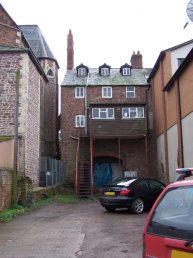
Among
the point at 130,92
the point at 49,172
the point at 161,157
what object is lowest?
the point at 49,172

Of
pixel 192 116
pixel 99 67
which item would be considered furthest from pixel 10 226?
pixel 99 67

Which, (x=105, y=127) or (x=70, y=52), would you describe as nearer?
(x=105, y=127)

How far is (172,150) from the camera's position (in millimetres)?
26766

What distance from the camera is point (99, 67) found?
3878 centimetres

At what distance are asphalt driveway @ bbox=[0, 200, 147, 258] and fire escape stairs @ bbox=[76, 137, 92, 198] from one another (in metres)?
12.4

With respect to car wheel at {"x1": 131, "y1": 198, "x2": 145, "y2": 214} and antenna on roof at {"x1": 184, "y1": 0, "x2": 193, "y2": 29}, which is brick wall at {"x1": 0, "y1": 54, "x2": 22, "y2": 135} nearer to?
car wheel at {"x1": 131, "y1": 198, "x2": 145, "y2": 214}

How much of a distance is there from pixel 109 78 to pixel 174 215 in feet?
112

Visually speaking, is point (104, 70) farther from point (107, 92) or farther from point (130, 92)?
point (130, 92)

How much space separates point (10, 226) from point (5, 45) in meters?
15.5

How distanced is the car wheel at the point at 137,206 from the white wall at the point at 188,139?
6190mm

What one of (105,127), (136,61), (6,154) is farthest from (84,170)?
(136,61)

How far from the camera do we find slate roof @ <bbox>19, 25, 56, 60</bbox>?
3898cm

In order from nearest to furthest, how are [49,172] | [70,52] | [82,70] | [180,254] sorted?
[180,254] < [49,172] < [82,70] < [70,52]

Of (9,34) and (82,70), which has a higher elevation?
(82,70)
